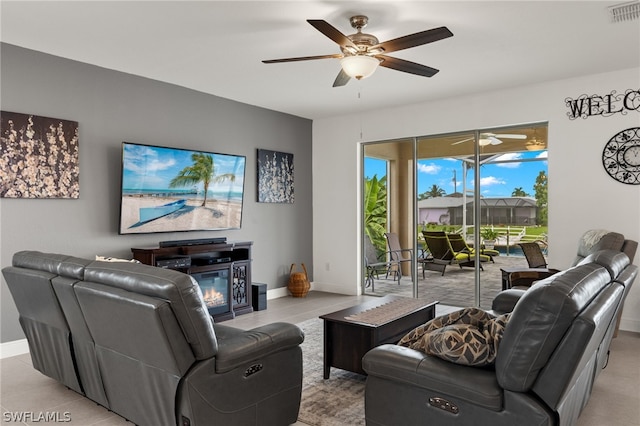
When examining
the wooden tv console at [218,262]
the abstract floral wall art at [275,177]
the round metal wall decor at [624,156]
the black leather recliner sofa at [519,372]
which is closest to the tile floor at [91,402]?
the black leather recliner sofa at [519,372]

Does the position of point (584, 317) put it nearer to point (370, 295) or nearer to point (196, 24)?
point (196, 24)

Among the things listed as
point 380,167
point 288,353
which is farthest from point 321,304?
point 288,353

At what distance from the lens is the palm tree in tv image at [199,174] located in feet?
17.0

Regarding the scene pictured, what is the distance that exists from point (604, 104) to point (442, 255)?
2562mm

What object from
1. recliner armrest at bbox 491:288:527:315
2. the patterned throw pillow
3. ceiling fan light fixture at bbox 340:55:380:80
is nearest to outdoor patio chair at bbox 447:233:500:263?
recliner armrest at bbox 491:288:527:315

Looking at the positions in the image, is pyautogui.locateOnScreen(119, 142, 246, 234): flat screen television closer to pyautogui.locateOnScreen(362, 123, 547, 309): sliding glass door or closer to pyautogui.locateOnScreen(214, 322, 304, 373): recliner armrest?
pyautogui.locateOnScreen(362, 123, 547, 309): sliding glass door


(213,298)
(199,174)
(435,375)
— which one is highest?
(199,174)

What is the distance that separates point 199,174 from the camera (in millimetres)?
5367

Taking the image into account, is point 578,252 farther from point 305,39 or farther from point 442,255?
point 305,39

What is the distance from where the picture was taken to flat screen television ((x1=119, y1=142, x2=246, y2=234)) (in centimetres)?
475

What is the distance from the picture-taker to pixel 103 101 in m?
4.67

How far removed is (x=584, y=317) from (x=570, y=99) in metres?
4.09

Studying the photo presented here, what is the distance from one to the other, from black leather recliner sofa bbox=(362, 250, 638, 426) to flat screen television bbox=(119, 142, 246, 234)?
11.2 ft

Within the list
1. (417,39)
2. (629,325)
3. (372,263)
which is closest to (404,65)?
(417,39)
